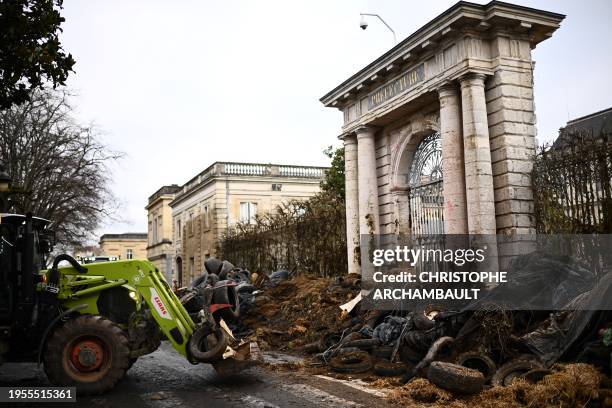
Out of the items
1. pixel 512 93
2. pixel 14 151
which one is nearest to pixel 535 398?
pixel 512 93

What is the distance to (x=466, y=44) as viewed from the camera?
38.8 feet

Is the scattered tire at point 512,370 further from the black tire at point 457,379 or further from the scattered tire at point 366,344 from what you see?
the scattered tire at point 366,344

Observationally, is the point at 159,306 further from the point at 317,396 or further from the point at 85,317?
the point at 317,396

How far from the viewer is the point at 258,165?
37.6 meters

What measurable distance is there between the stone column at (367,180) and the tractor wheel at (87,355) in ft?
29.7

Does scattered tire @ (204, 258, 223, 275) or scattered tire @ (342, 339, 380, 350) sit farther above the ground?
scattered tire @ (204, 258, 223, 275)

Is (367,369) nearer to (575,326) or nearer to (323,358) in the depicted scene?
(323,358)

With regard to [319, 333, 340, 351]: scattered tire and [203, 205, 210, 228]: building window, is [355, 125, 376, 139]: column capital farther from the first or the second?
[203, 205, 210, 228]: building window

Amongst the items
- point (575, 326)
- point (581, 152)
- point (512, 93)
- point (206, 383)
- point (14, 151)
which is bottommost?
point (206, 383)

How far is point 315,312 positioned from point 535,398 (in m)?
7.98

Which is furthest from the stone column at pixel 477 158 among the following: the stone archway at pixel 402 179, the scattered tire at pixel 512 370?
the scattered tire at pixel 512 370

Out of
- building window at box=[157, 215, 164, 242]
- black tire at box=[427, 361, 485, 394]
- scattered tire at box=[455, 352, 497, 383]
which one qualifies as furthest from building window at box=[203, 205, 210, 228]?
black tire at box=[427, 361, 485, 394]

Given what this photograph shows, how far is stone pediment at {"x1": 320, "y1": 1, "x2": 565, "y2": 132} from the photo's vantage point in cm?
1171

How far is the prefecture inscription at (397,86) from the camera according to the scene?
13.3 m
